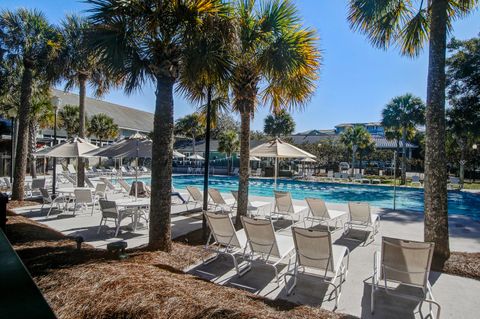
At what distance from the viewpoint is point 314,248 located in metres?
4.62

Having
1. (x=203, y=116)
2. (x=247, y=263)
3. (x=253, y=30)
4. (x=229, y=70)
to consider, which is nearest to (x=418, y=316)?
(x=247, y=263)

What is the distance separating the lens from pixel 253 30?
298 inches

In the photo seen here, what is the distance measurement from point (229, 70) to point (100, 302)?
4899 millimetres

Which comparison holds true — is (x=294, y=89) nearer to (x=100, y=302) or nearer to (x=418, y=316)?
(x=418, y=316)

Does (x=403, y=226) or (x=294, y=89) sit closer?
(x=294, y=89)

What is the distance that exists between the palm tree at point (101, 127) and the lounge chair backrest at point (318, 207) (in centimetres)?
3024

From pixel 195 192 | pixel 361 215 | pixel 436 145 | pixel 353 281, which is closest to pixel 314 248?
pixel 353 281

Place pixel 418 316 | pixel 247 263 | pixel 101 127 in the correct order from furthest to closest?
1. pixel 101 127
2. pixel 247 263
3. pixel 418 316

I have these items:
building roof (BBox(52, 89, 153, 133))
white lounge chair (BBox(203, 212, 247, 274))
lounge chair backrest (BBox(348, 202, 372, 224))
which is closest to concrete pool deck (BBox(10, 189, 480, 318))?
white lounge chair (BBox(203, 212, 247, 274))

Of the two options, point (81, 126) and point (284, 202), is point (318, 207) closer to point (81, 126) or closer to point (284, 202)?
point (284, 202)

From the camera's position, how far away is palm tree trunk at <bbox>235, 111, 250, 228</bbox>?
8359 millimetres

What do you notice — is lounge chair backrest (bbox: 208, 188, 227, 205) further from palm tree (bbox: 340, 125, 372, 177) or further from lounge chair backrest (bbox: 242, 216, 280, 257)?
palm tree (bbox: 340, 125, 372, 177)

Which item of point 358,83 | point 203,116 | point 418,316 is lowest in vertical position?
point 418,316

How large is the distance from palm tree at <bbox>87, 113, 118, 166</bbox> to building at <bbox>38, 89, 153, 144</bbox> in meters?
2.40
